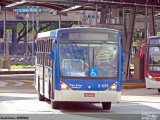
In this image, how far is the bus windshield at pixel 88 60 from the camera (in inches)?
708

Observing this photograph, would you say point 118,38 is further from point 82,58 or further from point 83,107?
point 83,107

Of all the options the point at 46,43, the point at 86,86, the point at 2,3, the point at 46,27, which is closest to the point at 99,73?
the point at 86,86

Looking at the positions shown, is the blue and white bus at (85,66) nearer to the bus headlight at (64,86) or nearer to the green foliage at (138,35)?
the bus headlight at (64,86)

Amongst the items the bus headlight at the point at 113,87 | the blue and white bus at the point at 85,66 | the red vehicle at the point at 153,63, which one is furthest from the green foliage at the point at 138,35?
the bus headlight at the point at 113,87

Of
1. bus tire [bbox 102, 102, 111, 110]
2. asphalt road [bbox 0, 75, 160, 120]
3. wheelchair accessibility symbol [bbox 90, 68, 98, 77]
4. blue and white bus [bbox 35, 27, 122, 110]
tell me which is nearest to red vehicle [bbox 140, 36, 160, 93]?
asphalt road [bbox 0, 75, 160, 120]

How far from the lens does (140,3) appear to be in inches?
1442

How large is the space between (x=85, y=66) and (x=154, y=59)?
382 inches

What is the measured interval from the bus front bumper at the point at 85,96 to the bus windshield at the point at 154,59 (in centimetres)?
948

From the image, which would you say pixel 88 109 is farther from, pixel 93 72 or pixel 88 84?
pixel 93 72

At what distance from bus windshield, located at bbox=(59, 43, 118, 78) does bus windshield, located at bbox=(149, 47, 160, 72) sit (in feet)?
29.9

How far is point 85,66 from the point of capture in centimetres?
1805

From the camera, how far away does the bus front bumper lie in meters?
17.7

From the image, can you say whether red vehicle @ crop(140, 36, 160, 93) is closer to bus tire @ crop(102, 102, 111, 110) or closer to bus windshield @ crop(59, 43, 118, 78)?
bus tire @ crop(102, 102, 111, 110)

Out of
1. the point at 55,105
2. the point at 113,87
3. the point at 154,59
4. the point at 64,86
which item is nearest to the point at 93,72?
the point at 113,87
